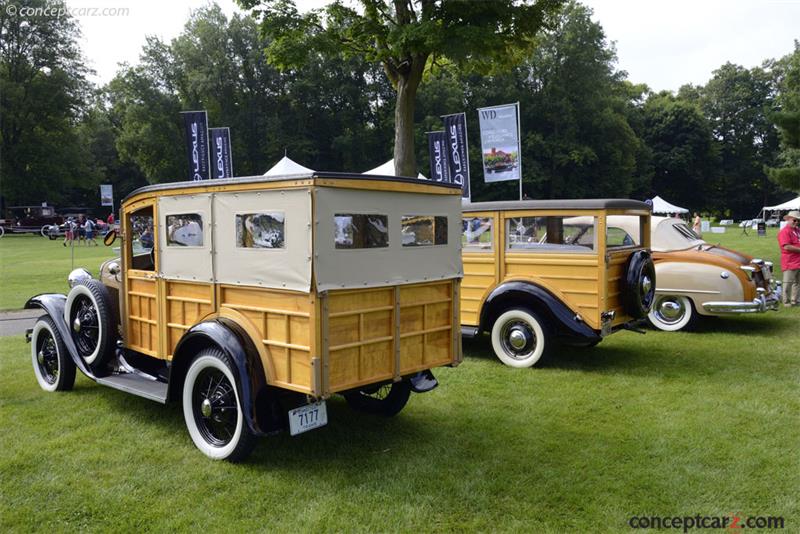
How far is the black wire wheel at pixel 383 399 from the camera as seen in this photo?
207 inches

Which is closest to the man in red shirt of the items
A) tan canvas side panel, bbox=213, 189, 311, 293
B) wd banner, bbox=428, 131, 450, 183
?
wd banner, bbox=428, 131, 450, 183

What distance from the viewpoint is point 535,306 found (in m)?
7.19

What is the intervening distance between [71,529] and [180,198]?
2446 millimetres

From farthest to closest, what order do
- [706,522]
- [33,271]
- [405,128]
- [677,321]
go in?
[33,271] < [405,128] < [677,321] < [706,522]

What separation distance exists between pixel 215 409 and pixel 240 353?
0.66 meters

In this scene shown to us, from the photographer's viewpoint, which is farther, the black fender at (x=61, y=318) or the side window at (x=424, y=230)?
the black fender at (x=61, y=318)

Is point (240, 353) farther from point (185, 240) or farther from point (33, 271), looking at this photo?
point (33, 271)

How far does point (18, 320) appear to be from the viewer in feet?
32.0

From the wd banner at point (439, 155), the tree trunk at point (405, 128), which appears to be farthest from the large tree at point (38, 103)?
the tree trunk at point (405, 128)

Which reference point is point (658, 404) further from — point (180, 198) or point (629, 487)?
point (180, 198)

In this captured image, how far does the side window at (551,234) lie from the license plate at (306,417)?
13.0 feet

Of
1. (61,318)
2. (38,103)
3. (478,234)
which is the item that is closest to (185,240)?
(61,318)

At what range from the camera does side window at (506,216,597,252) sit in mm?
6969

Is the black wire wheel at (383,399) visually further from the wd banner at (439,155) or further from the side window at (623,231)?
the wd banner at (439,155)
